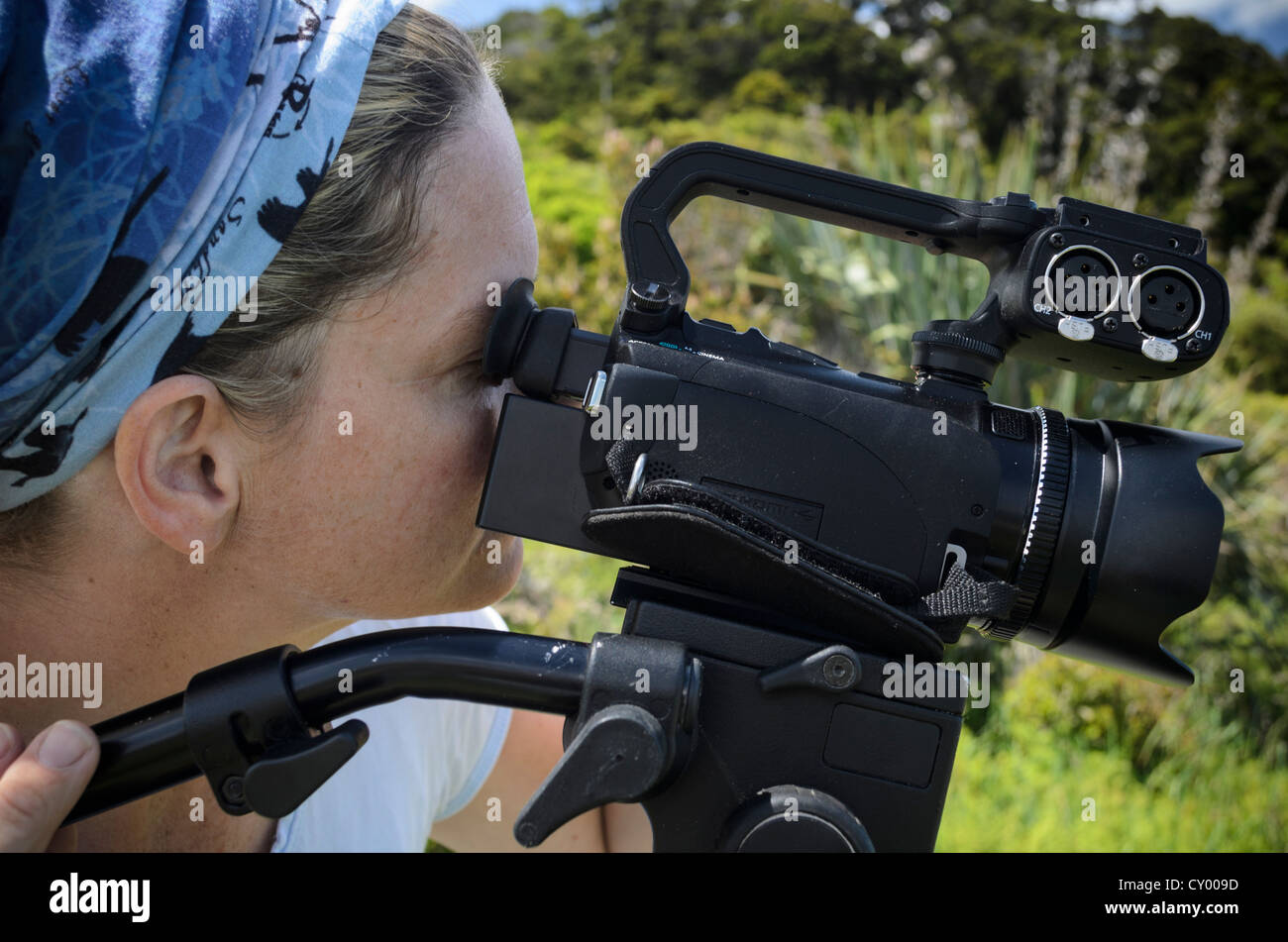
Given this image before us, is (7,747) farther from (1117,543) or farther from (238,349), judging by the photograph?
(1117,543)

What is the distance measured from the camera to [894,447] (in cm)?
117

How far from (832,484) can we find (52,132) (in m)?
0.86

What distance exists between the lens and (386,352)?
123cm

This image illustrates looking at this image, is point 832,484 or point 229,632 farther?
point 229,632

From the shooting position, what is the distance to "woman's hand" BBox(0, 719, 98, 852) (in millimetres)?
1060

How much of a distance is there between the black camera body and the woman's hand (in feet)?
1.55

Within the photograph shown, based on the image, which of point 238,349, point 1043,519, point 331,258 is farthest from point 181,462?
point 1043,519

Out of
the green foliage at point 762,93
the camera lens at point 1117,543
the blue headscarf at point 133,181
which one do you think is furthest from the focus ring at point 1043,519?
the green foliage at point 762,93

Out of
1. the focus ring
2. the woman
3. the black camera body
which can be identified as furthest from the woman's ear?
the focus ring

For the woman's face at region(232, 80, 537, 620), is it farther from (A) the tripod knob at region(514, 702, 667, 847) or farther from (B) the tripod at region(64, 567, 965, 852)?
(A) the tripod knob at region(514, 702, 667, 847)

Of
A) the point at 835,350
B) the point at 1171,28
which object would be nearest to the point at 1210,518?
the point at 835,350

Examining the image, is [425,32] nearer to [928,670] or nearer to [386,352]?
[386,352]

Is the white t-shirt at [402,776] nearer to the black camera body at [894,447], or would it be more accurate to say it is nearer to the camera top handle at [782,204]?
the black camera body at [894,447]

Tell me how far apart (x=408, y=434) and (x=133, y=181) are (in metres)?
0.38
